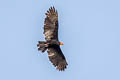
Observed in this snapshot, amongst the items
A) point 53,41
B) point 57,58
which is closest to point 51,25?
point 53,41

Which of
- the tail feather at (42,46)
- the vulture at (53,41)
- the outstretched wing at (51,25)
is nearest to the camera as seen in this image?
the tail feather at (42,46)

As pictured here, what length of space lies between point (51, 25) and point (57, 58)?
2700mm

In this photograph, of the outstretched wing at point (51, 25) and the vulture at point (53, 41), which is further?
the outstretched wing at point (51, 25)

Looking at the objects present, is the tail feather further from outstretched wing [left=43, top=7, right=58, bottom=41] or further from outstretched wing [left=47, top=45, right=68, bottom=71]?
outstretched wing [left=43, top=7, right=58, bottom=41]

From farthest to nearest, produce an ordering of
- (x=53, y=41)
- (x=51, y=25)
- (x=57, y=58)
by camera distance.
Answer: (x=51, y=25) → (x=57, y=58) → (x=53, y=41)

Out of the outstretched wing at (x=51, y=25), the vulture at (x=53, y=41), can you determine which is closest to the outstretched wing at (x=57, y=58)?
the vulture at (x=53, y=41)

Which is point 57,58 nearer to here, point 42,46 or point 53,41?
point 53,41

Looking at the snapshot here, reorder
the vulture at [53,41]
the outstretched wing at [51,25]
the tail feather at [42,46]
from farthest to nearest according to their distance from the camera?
the outstretched wing at [51,25]
the vulture at [53,41]
the tail feather at [42,46]

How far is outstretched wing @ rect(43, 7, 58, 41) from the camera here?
27.6 metres

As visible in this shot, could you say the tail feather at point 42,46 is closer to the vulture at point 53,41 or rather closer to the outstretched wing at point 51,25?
the vulture at point 53,41

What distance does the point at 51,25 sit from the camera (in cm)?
2791

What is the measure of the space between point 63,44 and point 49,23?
81.9 inches

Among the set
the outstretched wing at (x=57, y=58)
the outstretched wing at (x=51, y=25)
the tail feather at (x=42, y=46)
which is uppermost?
the outstretched wing at (x=51, y=25)

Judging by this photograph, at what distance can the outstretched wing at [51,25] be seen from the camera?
90.4ft
